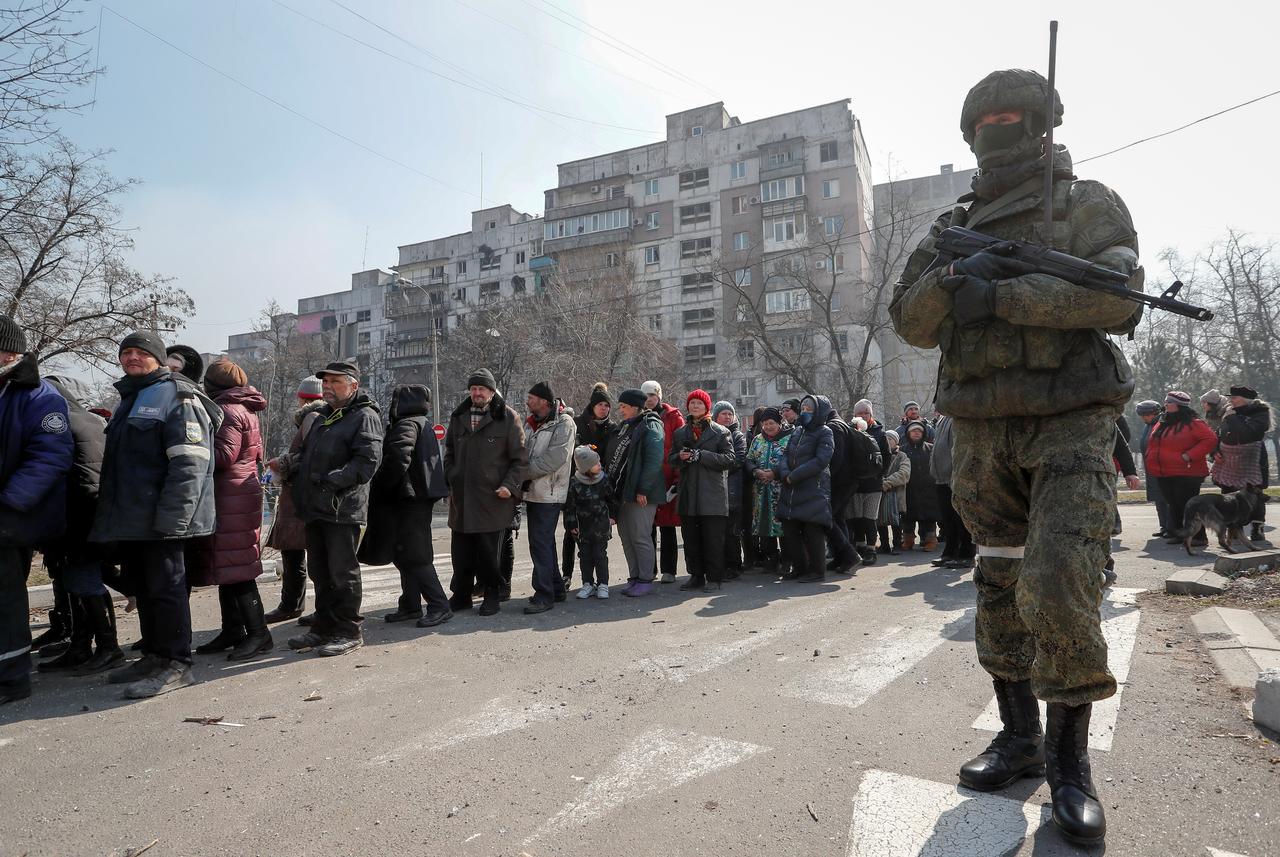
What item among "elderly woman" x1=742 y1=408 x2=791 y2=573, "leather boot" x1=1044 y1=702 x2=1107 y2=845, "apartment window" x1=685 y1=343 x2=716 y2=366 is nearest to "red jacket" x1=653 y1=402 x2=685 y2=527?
"elderly woman" x1=742 y1=408 x2=791 y2=573

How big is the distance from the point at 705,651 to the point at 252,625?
314cm

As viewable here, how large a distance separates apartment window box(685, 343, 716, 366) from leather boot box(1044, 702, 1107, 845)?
49.7 m

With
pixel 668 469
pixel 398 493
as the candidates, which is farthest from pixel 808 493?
pixel 398 493

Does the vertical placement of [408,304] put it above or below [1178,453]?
above

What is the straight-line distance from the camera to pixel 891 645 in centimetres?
478

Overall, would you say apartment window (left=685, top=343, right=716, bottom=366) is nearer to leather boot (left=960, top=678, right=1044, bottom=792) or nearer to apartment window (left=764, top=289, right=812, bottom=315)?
Answer: apartment window (left=764, top=289, right=812, bottom=315)

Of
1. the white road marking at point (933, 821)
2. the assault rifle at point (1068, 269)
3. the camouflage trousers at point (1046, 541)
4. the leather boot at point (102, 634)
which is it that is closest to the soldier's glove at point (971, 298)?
the assault rifle at point (1068, 269)

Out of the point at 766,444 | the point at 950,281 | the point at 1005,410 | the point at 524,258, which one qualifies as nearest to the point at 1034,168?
the point at 950,281

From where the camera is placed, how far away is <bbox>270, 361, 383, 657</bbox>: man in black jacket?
16.5 ft

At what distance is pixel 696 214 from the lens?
5409 centimetres

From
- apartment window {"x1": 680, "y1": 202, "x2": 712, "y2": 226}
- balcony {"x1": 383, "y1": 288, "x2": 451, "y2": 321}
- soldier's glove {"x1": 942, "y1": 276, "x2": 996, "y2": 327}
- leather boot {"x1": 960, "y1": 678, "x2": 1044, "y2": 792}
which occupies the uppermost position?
apartment window {"x1": 680, "y1": 202, "x2": 712, "y2": 226}

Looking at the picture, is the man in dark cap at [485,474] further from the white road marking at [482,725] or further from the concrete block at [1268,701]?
the concrete block at [1268,701]

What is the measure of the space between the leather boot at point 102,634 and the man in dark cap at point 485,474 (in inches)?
A: 95.2

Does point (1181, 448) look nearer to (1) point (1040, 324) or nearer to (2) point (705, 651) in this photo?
(2) point (705, 651)
